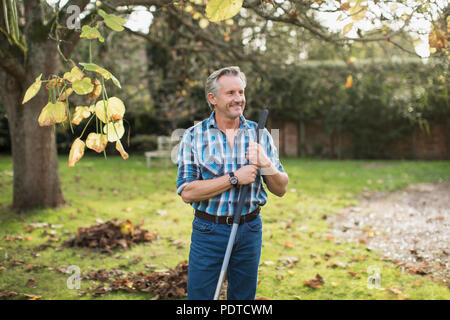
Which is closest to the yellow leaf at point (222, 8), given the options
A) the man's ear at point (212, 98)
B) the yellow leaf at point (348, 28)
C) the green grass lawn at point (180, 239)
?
the man's ear at point (212, 98)

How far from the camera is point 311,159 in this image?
16172mm

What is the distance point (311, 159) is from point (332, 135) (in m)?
1.43

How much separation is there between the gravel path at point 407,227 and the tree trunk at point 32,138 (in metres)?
4.52

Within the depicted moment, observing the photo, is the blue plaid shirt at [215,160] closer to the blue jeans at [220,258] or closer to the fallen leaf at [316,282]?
the blue jeans at [220,258]

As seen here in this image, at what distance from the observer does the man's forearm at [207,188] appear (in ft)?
7.65

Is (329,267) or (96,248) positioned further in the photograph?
(96,248)

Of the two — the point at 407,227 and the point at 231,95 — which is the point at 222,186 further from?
the point at 407,227

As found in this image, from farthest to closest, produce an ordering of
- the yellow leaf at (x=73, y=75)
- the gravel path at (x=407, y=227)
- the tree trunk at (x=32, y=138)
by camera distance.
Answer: the tree trunk at (x=32, y=138), the gravel path at (x=407, y=227), the yellow leaf at (x=73, y=75)

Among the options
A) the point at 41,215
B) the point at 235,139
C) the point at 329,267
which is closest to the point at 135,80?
the point at 41,215

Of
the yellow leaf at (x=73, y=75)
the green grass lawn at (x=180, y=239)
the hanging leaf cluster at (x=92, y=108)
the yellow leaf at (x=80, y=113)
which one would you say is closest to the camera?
the hanging leaf cluster at (x=92, y=108)

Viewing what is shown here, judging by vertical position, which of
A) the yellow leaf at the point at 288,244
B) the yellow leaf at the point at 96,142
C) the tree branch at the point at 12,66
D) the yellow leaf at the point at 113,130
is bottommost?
the yellow leaf at the point at 288,244

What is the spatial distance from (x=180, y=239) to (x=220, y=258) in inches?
130

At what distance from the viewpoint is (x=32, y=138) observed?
6230mm

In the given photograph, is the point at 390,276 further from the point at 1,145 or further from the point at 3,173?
the point at 1,145
